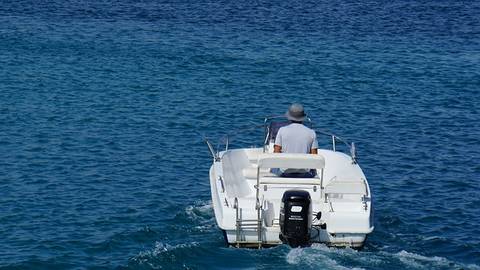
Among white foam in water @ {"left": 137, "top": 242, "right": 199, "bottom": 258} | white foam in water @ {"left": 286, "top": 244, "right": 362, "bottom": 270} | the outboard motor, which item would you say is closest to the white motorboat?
the outboard motor

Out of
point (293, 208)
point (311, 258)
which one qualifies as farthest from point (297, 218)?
point (311, 258)

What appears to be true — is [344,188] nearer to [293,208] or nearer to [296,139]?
[296,139]

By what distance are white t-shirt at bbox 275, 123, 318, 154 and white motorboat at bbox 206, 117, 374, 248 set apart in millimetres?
569

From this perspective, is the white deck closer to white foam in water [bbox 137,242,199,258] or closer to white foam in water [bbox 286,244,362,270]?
white foam in water [bbox 286,244,362,270]

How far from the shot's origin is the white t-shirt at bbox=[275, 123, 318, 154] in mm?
19891

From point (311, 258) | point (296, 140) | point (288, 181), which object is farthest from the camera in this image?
point (296, 140)

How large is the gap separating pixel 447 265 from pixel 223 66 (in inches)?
774

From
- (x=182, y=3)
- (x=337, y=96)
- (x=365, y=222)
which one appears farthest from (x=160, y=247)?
(x=182, y=3)

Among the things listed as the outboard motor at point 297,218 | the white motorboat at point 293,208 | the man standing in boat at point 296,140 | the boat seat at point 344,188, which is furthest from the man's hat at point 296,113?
the outboard motor at point 297,218

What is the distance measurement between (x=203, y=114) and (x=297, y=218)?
42.8ft

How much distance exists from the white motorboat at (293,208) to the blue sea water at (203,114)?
0.32 m

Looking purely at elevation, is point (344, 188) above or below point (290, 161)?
below

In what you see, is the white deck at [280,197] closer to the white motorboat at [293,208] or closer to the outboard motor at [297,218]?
the white motorboat at [293,208]

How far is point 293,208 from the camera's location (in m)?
17.9
